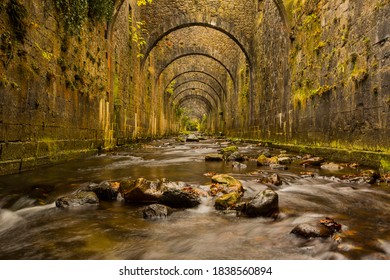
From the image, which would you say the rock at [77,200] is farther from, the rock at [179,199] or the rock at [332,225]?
the rock at [332,225]

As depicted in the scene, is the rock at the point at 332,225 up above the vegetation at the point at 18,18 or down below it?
below

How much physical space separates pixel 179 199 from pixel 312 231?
1.33 m

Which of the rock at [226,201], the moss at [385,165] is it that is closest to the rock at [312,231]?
the rock at [226,201]

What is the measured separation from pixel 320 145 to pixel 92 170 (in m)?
5.25

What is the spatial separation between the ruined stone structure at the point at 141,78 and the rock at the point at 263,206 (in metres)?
2.86

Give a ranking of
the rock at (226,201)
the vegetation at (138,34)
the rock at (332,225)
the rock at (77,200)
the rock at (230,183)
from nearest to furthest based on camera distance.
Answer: the rock at (332,225) → the rock at (226,201) → the rock at (77,200) → the rock at (230,183) → the vegetation at (138,34)

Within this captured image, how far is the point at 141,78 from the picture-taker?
1552 cm

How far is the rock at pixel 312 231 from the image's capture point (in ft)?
6.46

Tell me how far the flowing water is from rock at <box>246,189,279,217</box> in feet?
0.31

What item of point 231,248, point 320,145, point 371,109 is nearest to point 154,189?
point 231,248

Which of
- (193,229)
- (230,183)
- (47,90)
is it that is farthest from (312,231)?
(47,90)

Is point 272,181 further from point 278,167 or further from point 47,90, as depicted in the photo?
point 47,90

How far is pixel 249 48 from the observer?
52.7ft

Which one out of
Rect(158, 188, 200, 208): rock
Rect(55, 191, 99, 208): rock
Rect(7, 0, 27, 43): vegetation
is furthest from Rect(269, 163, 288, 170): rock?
Rect(7, 0, 27, 43): vegetation
